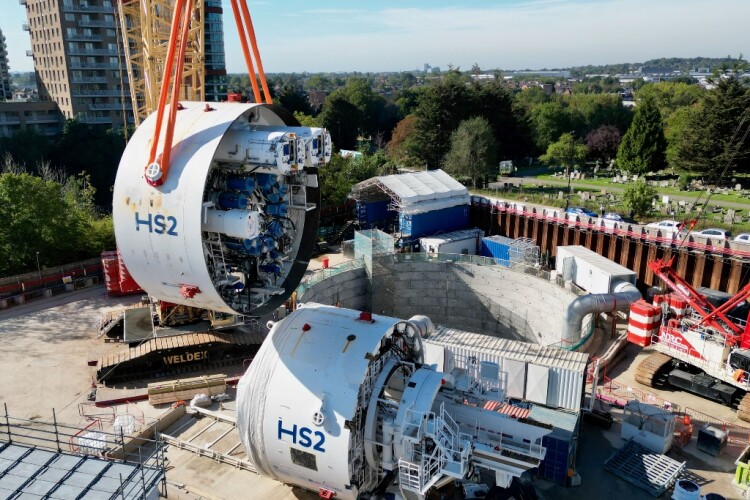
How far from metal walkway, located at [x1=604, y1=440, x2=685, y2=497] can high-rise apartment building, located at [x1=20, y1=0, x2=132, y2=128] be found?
74604 mm

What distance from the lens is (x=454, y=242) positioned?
143ft

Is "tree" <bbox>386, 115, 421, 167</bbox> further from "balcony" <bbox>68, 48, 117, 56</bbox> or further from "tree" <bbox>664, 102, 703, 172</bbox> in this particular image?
"balcony" <bbox>68, 48, 117, 56</bbox>

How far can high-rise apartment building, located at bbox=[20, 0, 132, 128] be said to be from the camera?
7881cm

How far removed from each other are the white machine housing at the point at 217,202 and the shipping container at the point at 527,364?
10463 mm

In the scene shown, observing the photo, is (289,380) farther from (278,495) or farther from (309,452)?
(278,495)

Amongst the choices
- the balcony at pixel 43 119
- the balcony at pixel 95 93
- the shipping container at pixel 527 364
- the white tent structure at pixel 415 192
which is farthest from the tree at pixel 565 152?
the balcony at pixel 43 119

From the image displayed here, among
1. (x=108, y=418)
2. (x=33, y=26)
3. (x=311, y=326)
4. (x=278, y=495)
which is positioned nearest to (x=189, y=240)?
(x=311, y=326)

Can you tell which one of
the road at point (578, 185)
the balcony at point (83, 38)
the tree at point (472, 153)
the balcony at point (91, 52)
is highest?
the balcony at point (83, 38)

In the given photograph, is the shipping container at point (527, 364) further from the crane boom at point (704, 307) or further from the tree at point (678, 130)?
the tree at point (678, 130)

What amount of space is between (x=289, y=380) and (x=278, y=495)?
14.2 feet

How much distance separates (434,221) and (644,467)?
27.6m

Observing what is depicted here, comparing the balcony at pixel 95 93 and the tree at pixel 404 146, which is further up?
the balcony at pixel 95 93

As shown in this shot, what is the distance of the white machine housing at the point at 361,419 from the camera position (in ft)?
49.3

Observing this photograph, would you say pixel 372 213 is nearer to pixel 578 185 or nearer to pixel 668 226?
pixel 668 226
